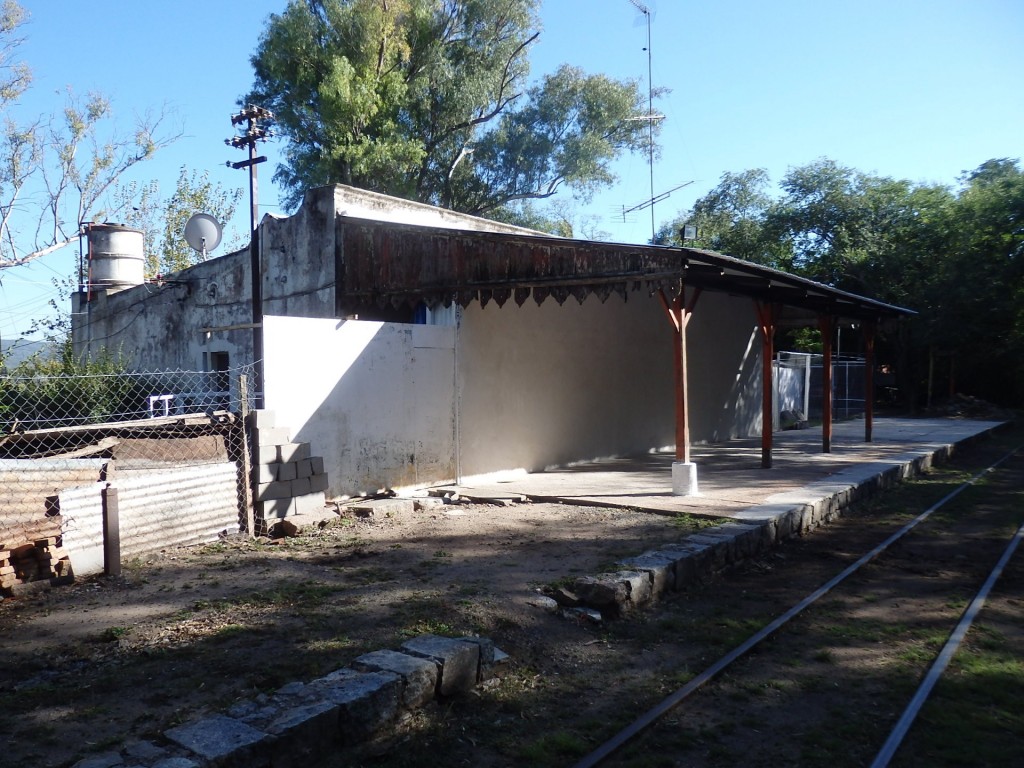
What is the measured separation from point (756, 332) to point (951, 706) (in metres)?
17.8

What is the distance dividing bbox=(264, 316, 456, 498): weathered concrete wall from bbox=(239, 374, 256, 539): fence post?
0.55 meters

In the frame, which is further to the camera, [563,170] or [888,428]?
[563,170]

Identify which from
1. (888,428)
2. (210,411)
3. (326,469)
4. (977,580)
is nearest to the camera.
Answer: (977,580)

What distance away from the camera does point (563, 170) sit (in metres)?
31.2

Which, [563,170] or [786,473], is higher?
[563,170]

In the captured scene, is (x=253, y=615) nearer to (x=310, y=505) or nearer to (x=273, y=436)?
(x=273, y=436)

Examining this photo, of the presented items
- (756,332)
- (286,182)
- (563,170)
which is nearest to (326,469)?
(756,332)

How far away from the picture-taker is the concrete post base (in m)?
10.4

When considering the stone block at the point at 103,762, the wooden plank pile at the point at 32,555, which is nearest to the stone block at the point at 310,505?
the wooden plank pile at the point at 32,555

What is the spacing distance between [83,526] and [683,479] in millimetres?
7020

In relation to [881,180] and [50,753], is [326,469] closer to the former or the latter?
[50,753]

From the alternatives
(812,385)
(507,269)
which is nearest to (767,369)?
(507,269)

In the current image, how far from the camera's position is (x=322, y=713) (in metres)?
3.72

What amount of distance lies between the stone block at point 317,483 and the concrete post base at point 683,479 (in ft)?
14.8
